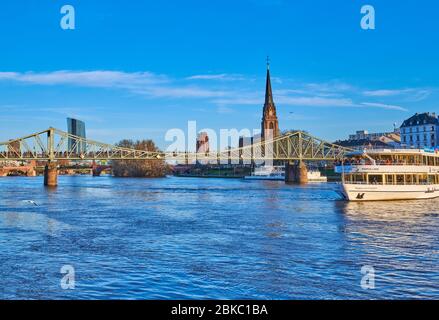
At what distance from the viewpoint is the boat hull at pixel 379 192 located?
5712 cm

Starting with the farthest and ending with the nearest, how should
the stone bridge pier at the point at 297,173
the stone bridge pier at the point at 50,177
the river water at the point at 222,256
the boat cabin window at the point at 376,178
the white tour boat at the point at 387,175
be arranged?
the stone bridge pier at the point at 297,173, the stone bridge pier at the point at 50,177, the boat cabin window at the point at 376,178, the white tour boat at the point at 387,175, the river water at the point at 222,256

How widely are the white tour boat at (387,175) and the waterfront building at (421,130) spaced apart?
93.3 metres

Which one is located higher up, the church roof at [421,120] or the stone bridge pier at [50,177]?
the church roof at [421,120]

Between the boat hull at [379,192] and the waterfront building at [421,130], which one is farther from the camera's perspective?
the waterfront building at [421,130]

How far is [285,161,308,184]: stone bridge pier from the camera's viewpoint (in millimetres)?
150887

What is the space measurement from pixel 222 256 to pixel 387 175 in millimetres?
38429

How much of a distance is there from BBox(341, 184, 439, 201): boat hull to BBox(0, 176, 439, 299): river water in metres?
13.0

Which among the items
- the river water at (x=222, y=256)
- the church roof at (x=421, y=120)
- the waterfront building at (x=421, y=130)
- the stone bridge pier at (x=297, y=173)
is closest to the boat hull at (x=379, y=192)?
the river water at (x=222, y=256)

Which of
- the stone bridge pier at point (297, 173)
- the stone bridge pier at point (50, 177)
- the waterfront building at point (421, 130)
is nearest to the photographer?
the stone bridge pier at point (50, 177)

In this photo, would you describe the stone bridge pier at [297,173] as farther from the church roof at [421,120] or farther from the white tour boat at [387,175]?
the white tour boat at [387,175]

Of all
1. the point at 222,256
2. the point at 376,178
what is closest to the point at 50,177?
the point at 376,178

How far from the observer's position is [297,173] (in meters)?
156

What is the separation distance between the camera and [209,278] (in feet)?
66.8
